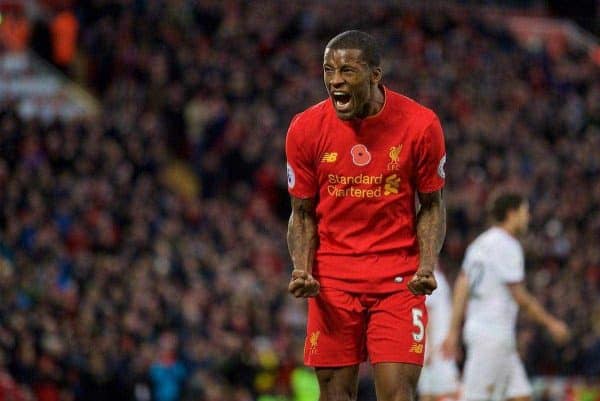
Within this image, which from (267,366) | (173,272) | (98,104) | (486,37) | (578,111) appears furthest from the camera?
(486,37)

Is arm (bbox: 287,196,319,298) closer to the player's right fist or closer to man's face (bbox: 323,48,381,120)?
the player's right fist

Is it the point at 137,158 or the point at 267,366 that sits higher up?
the point at 137,158

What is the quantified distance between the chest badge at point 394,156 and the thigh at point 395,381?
0.98 m

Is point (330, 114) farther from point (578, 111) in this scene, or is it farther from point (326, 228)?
point (578, 111)

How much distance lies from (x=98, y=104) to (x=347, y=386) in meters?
14.2

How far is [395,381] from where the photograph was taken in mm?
6547

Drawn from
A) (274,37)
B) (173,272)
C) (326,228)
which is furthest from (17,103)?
(326,228)

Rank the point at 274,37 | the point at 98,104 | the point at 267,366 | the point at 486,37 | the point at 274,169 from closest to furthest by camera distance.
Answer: the point at 267,366, the point at 274,169, the point at 98,104, the point at 274,37, the point at 486,37

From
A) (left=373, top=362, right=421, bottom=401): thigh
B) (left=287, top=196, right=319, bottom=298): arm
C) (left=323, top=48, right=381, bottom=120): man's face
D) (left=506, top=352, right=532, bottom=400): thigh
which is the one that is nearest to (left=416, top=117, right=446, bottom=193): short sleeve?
(left=323, top=48, right=381, bottom=120): man's face

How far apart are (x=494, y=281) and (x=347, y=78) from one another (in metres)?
3.86

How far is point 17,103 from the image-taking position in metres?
16.9

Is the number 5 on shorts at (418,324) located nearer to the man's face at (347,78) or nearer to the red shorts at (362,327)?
the red shorts at (362,327)

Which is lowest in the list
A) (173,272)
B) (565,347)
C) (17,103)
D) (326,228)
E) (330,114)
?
(565,347)

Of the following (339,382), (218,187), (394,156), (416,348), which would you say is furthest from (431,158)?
(218,187)
